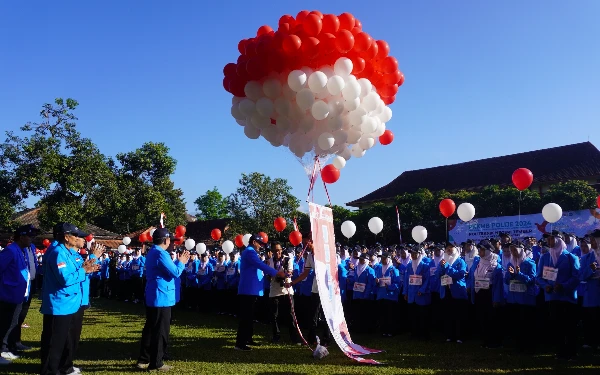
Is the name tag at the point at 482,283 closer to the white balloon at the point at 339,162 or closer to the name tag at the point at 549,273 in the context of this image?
the name tag at the point at 549,273

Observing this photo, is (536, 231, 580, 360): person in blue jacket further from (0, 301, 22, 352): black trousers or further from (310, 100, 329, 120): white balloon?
(0, 301, 22, 352): black trousers

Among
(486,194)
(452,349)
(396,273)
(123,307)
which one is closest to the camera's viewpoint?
(452,349)

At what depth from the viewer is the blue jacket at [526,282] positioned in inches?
302

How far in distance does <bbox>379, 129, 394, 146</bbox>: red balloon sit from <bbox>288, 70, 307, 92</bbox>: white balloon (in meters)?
2.24

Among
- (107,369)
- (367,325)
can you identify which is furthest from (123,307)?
(107,369)

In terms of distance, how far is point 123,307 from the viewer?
53.4ft

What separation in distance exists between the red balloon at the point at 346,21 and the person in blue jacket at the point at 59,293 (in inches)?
164

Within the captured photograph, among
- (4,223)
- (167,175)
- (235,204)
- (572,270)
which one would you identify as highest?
(167,175)

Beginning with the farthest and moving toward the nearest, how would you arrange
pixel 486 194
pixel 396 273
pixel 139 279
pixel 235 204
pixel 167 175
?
1. pixel 167 175
2. pixel 235 204
3. pixel 486 194
4. pixel 139 279
5. pixel 396 273

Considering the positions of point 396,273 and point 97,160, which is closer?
point 396,273

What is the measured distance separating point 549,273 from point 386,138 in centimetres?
307

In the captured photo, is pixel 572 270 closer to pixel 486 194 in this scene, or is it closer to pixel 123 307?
pixel 123 307

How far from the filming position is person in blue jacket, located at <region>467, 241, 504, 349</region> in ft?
27.0

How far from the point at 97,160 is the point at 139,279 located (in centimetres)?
1260
